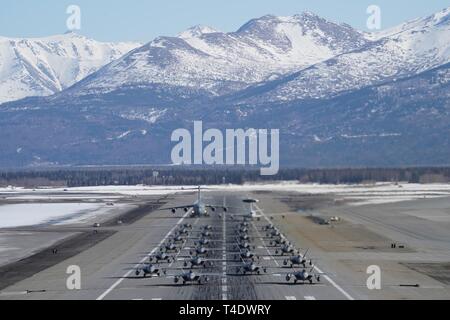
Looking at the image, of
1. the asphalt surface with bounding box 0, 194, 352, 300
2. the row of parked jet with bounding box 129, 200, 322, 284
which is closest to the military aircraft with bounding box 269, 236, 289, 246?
the row of parked jet with bounding box 129, 200, 322, 284

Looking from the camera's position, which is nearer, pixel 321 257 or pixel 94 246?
pixel 321 257

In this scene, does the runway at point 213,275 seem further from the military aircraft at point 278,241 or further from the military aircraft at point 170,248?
the military aircraft at point 170,248

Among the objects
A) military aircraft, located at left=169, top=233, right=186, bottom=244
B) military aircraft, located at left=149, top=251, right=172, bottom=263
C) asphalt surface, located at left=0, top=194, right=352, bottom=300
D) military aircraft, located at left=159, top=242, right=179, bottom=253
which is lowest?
asphalt surface, located at left=0, top=194, right=352, bottom=300

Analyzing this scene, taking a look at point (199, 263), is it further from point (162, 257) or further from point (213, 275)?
point (162, 257)

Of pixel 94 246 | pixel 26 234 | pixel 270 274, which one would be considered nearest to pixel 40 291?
pixel 270 274

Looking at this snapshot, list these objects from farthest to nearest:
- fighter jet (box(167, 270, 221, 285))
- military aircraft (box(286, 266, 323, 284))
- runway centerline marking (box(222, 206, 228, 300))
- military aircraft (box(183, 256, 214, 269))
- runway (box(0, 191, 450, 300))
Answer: military aircraft (box(183, 256, 214, 269))
military aircraft (box(286, 266, 323, 284))
fighter jet (box(167, 270, 221, 285))
runway (box(0, 191, 450, 300))
runway centerline marking (box(222, 206, 228, 300))

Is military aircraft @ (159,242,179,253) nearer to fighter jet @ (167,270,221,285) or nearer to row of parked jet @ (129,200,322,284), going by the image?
row of parked jet @ (129,200,322,284)
